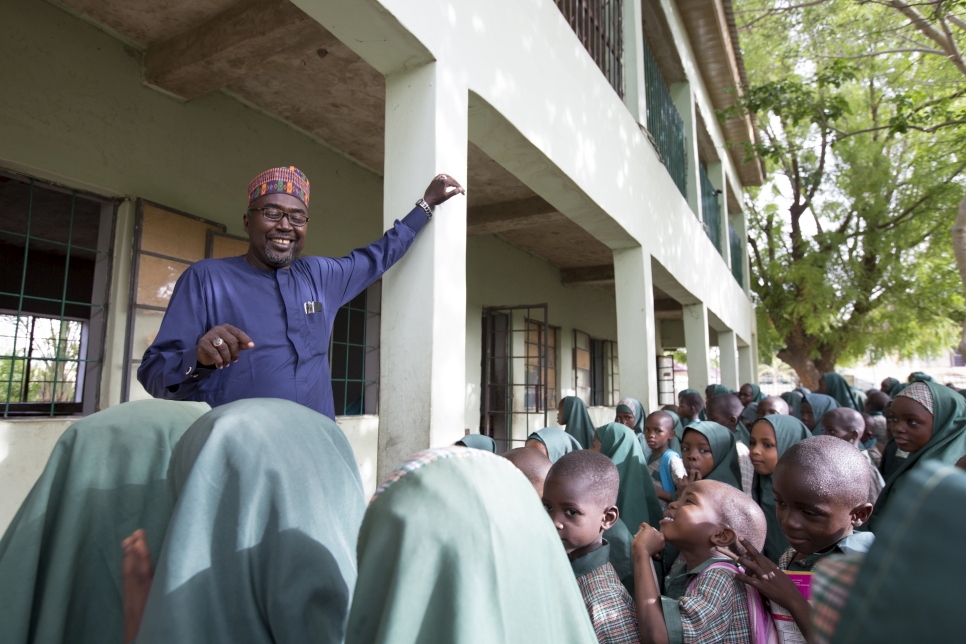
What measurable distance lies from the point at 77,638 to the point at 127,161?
11.3 feet

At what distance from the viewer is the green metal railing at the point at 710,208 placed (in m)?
10.8

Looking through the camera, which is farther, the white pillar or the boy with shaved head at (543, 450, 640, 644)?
the white pillar

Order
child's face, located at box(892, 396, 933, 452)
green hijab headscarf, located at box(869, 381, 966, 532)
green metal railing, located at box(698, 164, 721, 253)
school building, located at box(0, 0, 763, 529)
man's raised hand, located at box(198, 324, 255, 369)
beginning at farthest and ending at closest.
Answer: green metal railing, located at box(698, 164, 721, 253) < child's face, located at box(892, 396, 933, 452) < green hijab headscarf, located at box(869, 381, 966, 532) < school building, located at box(0, 0, 763, 529) < man's raised hand, located at box(198, 324, 255, 369)

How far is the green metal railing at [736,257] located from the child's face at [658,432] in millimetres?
10746

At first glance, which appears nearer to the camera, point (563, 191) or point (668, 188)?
point (563, 191)

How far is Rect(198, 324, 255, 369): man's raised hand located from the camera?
5.97 ft

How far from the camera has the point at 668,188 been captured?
7.47 meters

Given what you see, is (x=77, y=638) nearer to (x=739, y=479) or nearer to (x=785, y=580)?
(x=785, y=580)

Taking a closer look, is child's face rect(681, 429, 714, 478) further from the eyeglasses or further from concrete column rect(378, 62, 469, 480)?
the eyeglasses

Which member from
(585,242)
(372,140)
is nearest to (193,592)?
(372,140)

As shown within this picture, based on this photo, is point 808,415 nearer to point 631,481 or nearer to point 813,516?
point 631,481

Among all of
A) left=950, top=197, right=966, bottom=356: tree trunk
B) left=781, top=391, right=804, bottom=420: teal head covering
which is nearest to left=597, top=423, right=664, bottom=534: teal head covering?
left=950, top=197, right=966, bottom=356: tree trunk

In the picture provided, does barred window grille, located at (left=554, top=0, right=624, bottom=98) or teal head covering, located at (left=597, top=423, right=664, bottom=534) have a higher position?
barred window grille, located at (left=554, top=0, right=624, bottom=98)

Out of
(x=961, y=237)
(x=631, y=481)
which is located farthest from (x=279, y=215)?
(x=961, y=237)
